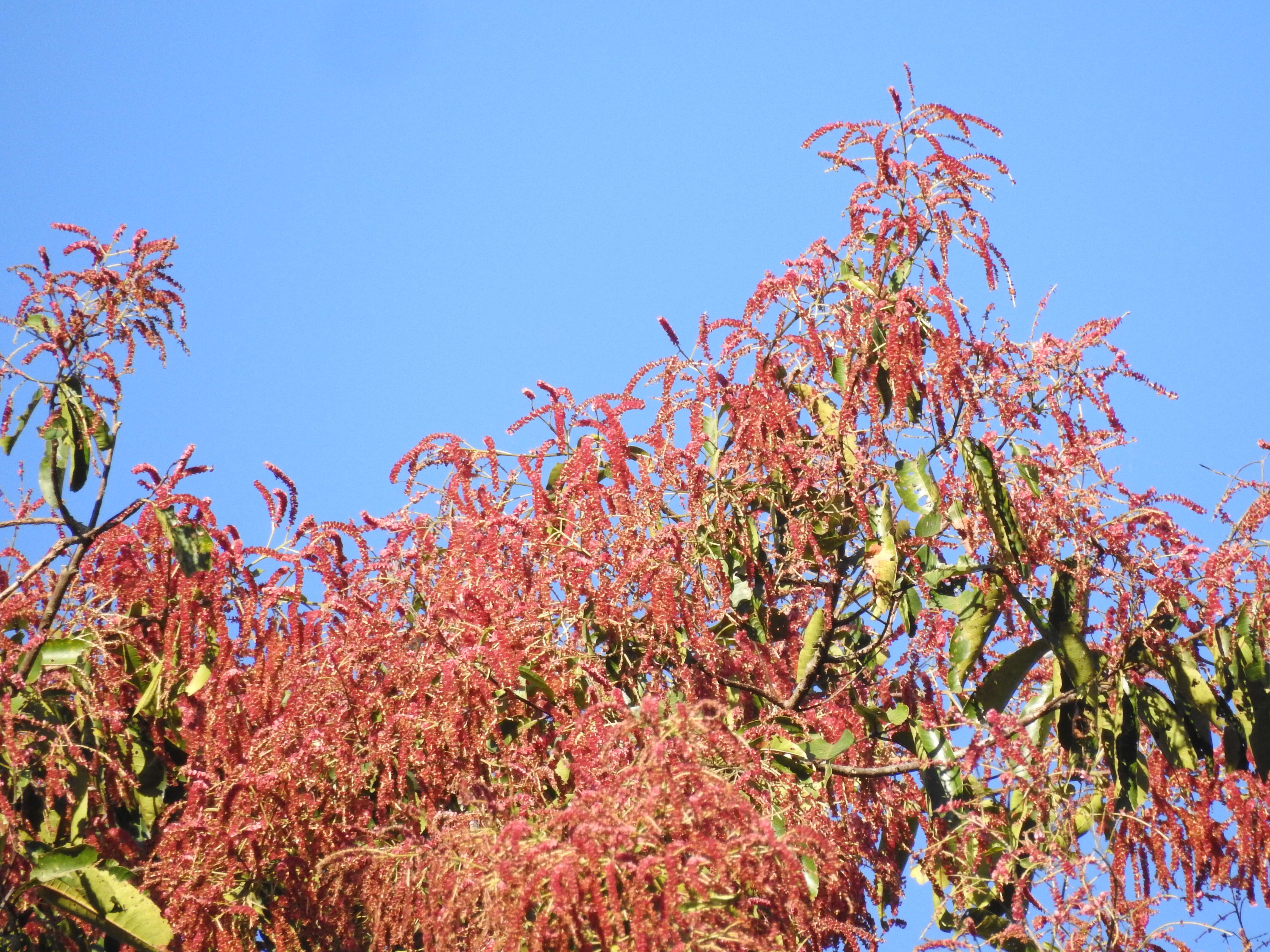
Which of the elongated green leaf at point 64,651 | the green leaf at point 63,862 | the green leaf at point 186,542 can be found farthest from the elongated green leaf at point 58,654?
the green leaf at point 63,862

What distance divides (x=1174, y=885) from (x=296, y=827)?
230 cm

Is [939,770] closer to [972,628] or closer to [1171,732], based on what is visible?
[972,628]

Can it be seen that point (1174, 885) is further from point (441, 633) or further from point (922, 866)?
point (441, 633)

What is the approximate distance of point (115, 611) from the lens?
421cm

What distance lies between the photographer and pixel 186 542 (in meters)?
3.96

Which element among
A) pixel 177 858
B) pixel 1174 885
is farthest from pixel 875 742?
pixel 177 858

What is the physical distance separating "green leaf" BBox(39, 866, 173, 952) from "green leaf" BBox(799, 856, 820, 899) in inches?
54.6

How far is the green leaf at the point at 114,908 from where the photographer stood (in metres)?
3.19

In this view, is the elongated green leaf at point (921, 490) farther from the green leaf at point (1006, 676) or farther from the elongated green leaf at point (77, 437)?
the elongated green leaf at point (77, 437)

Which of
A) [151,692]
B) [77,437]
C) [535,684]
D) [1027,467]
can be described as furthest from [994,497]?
[77,437]

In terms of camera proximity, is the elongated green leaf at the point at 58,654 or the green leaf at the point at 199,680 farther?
the green leaf at the point at 199,680

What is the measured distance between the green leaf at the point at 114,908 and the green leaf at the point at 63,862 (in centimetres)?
2

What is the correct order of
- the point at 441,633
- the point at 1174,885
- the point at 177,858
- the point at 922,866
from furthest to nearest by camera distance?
the point at 922,866 < the point at 1174,885 < the point at 441,633 < the point at 177,858

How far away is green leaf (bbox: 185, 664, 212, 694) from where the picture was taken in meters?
3.78
